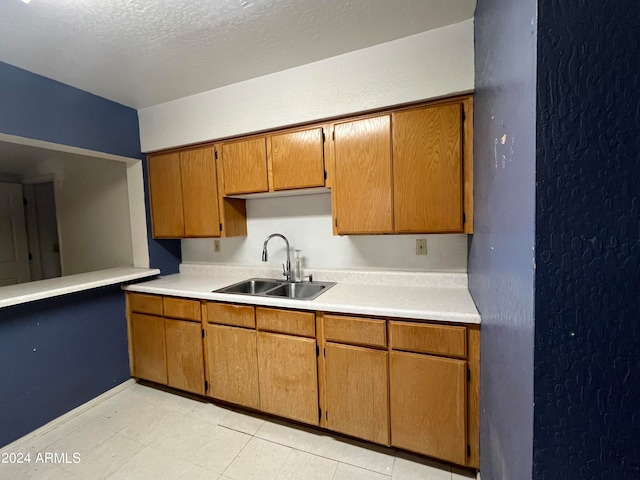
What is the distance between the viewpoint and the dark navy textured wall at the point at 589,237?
1.36 feet

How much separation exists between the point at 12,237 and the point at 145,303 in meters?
2.93

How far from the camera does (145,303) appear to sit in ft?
7.38

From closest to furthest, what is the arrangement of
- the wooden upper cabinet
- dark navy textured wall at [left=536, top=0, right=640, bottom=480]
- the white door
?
dark navy textured wall at [left=536, top=0, right=640, bottom=480] < the wooden upper cabinet < the white door

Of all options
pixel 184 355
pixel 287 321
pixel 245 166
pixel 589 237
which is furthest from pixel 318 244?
pixel 589 237

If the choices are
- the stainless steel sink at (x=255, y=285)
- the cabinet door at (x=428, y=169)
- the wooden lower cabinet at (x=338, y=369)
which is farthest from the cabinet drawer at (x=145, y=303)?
the cabinet door at (x=428, y=169)

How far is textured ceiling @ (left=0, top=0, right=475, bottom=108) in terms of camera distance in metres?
1.31

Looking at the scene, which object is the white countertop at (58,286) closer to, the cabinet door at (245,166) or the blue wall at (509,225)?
the cabinet door at (245,166)

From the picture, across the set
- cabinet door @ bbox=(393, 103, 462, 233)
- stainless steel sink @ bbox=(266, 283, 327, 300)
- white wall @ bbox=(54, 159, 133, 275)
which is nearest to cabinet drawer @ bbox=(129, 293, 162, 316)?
white wall @ bbox=(54, 159, 133, 275)

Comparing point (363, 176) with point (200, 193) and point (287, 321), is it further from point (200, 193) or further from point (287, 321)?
point (200, 193)

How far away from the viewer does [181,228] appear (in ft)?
7.76

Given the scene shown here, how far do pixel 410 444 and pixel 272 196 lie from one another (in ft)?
6.32

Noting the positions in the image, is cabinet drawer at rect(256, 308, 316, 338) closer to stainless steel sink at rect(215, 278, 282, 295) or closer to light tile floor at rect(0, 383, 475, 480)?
stainless steel sink at rect(215, 278, 282, 295)

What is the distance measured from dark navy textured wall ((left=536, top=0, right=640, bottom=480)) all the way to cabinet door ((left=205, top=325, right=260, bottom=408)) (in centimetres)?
165

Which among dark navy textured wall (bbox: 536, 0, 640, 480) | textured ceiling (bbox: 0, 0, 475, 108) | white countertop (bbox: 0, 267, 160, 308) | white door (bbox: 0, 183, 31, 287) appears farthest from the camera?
white door (bbox: 0, 183, 31, 287)
